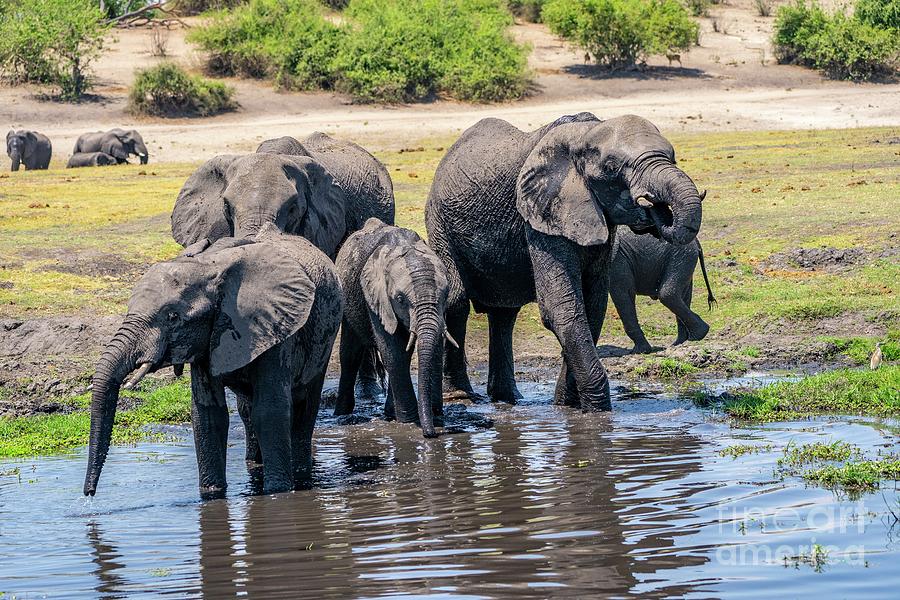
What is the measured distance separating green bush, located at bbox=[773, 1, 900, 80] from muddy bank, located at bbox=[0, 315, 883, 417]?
1162 inches

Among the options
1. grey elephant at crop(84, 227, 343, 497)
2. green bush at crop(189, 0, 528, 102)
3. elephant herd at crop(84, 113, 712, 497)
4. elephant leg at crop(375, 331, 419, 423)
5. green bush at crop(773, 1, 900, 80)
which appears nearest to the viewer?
grey elephant at crop(84, 227, 343, 497)

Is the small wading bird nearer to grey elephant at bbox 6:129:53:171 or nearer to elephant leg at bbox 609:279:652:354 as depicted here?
elephant leg at bbox 609:279:652:354

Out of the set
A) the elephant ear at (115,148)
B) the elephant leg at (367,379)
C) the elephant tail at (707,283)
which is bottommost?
the elephant leg at (367,379)

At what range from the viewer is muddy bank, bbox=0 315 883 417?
12.3 meters

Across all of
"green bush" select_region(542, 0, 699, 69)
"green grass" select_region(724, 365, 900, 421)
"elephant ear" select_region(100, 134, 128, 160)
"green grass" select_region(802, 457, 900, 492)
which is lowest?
"green grass" select_region(724, 365, 900, 421)

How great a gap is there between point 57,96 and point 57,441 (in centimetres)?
3092

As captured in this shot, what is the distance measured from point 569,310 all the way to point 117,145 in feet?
76.9

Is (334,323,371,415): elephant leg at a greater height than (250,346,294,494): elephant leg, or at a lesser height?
lesser

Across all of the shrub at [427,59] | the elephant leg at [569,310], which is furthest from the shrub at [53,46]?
the elephant leg at [569,310]

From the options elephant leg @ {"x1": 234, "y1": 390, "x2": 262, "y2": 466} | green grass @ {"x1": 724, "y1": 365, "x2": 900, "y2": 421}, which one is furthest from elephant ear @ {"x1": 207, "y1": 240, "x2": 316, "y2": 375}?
green grass @ {"x1": 724, "y1": 365, "x2": 900, "y2": 421}

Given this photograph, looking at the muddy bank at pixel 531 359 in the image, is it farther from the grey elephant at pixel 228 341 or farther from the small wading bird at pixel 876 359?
the grey elephant at pixel 228 341

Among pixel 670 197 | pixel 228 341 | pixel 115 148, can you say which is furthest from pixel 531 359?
pixel 115 148

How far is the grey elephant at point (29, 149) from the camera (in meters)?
31.7

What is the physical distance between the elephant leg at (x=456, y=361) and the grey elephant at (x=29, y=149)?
71.4ft
